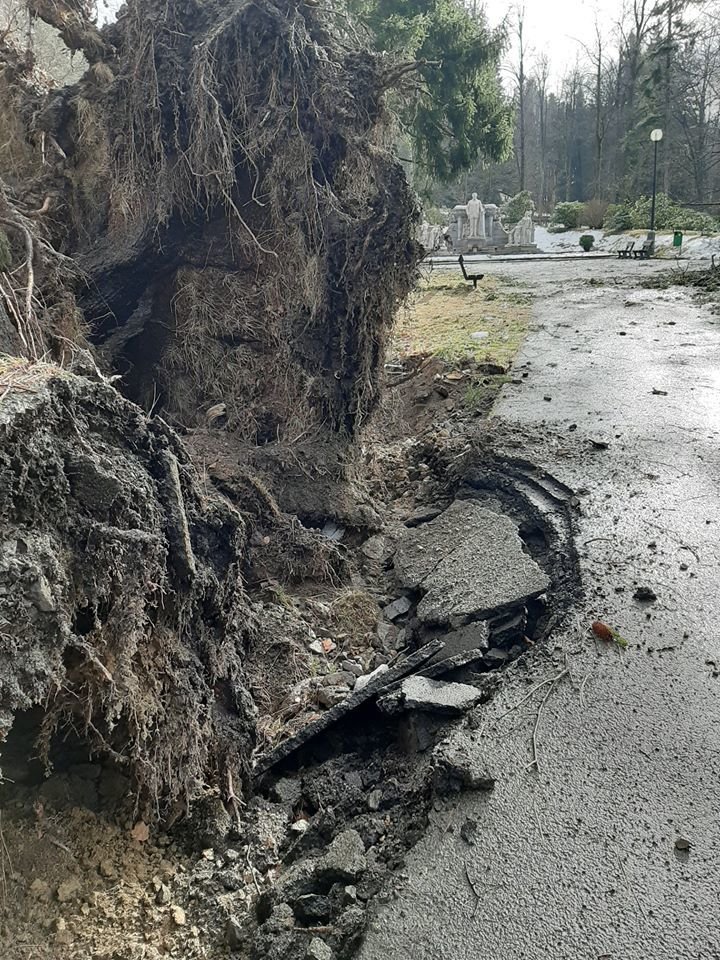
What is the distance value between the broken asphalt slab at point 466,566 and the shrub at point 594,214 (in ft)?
103

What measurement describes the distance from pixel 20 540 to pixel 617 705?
116 inches

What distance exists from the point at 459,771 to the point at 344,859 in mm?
642

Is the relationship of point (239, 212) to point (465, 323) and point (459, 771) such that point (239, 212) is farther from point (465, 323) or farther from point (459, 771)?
point (465, 323)

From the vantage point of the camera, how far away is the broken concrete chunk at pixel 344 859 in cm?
291

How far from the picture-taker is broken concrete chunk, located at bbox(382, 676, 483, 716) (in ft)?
12.3

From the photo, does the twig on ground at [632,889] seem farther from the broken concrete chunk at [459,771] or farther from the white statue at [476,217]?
the white statue at [476,217]

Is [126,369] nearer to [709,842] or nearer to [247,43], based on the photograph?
[247,43]

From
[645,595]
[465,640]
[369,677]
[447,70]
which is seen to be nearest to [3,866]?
[369,677]

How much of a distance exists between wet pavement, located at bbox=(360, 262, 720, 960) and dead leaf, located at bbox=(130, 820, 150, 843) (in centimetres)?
121

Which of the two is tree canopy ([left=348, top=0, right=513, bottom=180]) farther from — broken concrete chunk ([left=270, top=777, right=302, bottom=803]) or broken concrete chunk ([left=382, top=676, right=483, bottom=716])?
broken concrete chunk ([left=270, top=777, right=302, bottom=803])

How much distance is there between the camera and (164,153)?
6125mm

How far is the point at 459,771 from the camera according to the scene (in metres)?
3.20

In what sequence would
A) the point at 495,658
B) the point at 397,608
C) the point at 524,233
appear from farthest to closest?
the point at 524,233 → the point at 397,608 → the point at 495,658

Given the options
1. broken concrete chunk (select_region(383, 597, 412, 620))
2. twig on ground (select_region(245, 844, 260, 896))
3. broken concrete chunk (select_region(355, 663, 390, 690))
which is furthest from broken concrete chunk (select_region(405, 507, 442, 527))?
twig on ground (select_region(245, 844, 260, 896))
